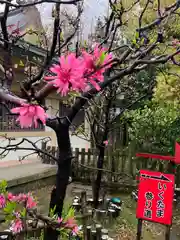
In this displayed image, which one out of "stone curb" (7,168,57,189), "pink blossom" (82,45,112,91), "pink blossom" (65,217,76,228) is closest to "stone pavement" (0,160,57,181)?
"stone curb" (7,168,57,189)

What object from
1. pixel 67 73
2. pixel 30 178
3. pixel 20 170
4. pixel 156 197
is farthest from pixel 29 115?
pixel 20 170

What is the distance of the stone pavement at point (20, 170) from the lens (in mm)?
6430

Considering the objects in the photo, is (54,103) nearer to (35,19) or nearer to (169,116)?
(35,19)

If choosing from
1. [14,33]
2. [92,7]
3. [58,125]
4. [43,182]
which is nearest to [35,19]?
[92,7]

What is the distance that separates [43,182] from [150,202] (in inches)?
161

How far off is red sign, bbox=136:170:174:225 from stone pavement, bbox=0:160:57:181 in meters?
3.35

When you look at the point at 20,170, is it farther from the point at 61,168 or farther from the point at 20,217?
the point at 20,217

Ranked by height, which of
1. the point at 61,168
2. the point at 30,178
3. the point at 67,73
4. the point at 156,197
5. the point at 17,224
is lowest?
the point at 30,178

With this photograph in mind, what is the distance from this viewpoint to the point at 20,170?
721 centimetres

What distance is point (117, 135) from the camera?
1119cm

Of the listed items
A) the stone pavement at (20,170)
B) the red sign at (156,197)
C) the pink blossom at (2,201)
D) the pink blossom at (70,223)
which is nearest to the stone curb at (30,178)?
the stone pavement at (20,170)

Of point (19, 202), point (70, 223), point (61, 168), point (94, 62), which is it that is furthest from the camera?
point (61, 168)

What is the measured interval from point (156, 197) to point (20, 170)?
4.55m

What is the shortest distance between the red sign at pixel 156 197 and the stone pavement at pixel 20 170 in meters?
3.35
